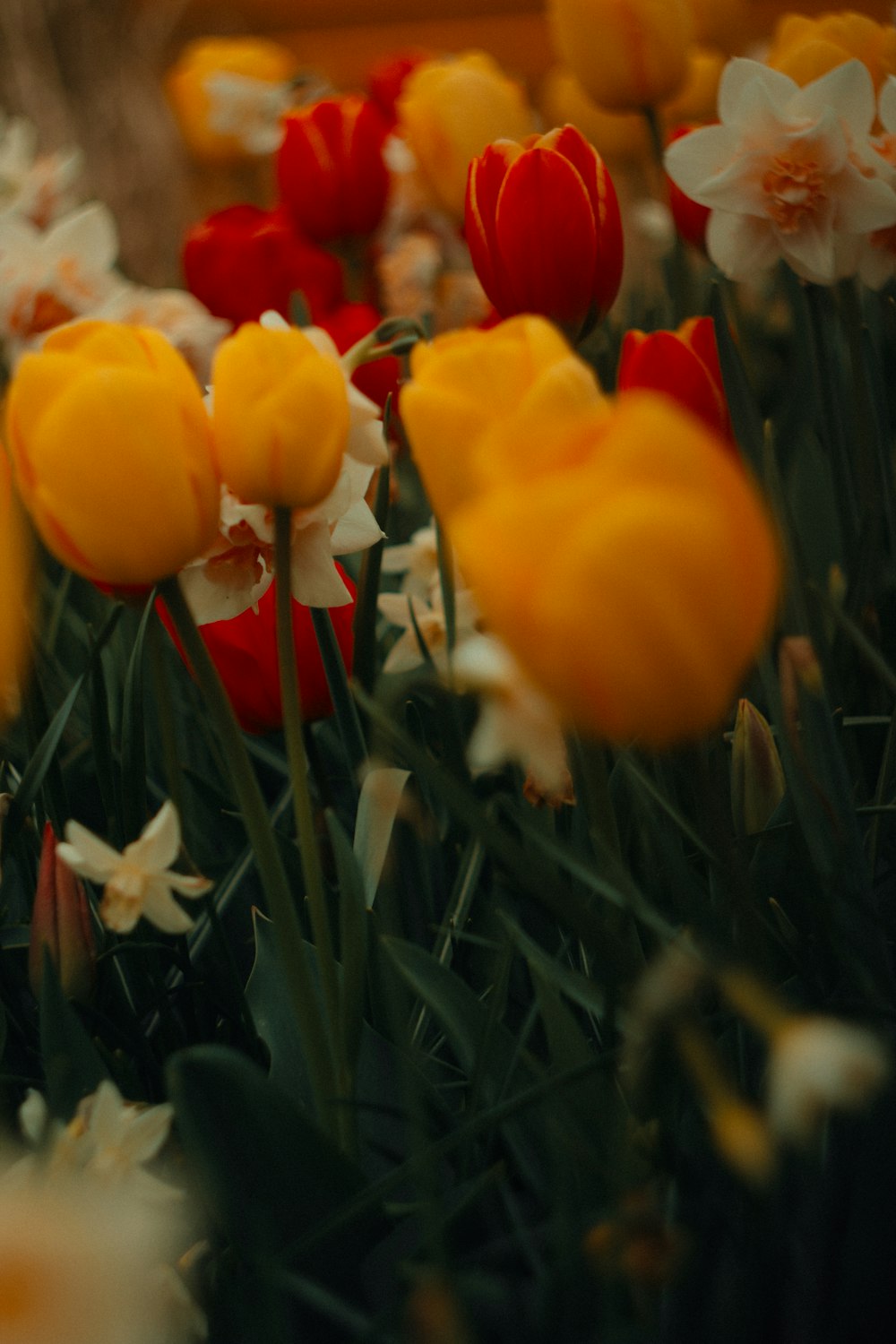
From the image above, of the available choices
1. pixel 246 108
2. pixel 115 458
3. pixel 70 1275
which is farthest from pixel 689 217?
pixel 246 108

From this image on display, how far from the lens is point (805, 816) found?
0.32m

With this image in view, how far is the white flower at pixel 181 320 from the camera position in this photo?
0.78 metres

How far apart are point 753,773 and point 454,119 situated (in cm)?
63

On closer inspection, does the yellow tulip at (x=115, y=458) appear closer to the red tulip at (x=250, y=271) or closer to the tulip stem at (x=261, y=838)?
the tulip stem at (x=261, y=838)

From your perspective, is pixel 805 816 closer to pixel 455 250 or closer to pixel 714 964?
pixel 714 964

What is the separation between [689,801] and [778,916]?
0.07 meters

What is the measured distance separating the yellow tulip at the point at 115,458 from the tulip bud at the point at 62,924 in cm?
11

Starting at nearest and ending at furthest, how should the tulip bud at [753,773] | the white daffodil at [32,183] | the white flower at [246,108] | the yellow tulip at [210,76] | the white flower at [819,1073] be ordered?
the white flower at [819,1073], the tulip bud at [753,773], the white daffodil at [32,183], the white flower at [246,108], the yellow tulip at [210,76]

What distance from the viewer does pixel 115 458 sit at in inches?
10.2

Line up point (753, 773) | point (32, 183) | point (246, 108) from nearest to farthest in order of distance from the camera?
point (753, 773) < point (32, 183) < point (246, 108)

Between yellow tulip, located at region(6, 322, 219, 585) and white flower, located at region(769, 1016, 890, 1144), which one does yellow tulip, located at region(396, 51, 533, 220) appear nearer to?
Answer: yellow tulip, located at region(6, 322, 219, 585)

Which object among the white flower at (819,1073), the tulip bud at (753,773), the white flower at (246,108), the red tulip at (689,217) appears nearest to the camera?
the white flower at (819,1073)

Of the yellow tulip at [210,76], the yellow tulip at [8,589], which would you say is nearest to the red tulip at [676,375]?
the yellow tulip at [8,589]

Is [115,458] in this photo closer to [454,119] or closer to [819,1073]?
[819,1073]
